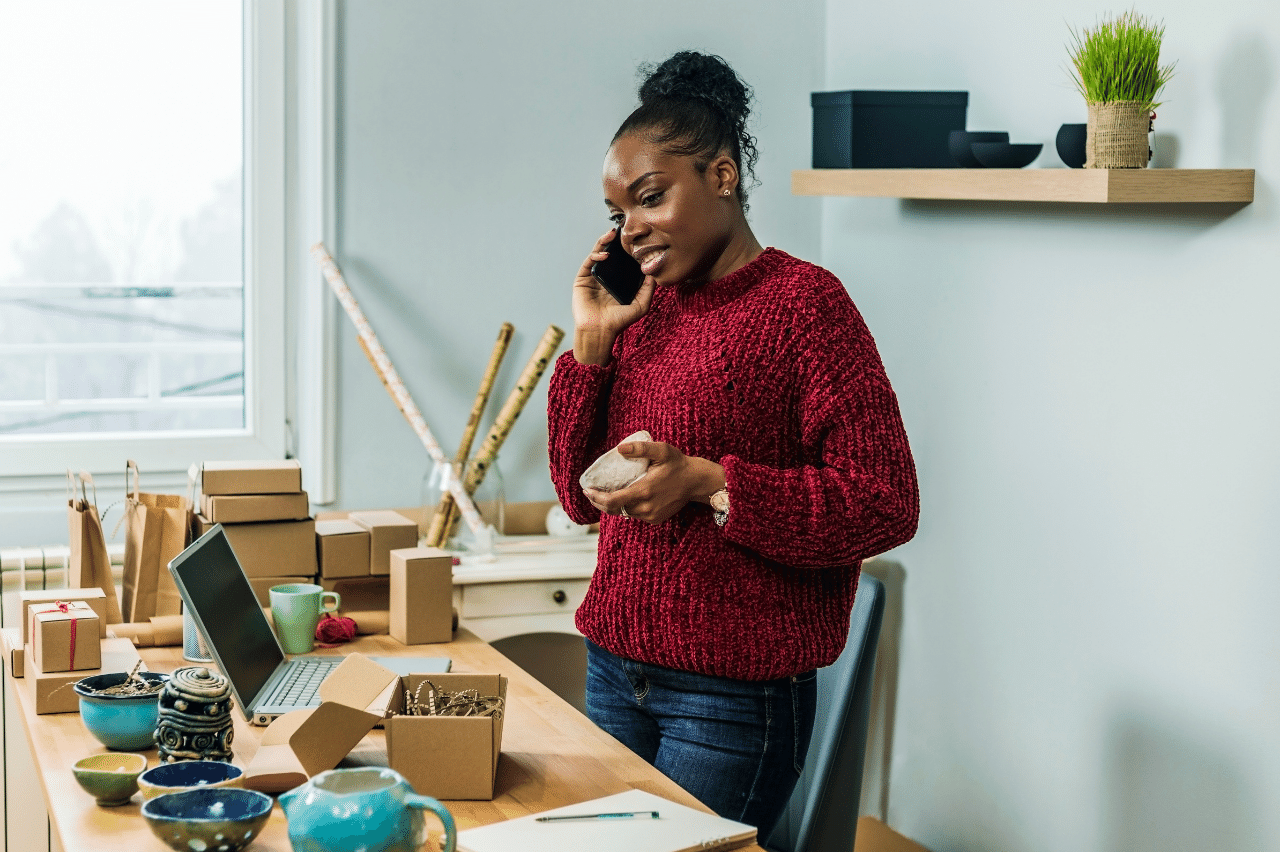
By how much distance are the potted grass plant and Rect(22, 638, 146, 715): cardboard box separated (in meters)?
1.57

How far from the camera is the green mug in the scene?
2039 mm

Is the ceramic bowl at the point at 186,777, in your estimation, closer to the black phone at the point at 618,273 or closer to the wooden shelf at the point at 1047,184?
the black phone at the point at 618,273

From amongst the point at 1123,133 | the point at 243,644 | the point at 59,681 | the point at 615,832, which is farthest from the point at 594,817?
the point at 1123,133

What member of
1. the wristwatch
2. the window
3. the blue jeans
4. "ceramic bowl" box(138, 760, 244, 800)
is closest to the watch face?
the wristwatch

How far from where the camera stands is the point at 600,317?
1.74m

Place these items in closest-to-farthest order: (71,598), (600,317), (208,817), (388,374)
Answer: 1. (208,817)
2. (600,317)
3. (71,598)
4. (388,374)

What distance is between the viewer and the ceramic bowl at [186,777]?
1.36m

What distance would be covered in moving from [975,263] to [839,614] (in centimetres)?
118

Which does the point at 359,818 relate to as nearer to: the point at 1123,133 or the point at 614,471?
the point at 614,471

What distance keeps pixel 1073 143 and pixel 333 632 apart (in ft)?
4.62

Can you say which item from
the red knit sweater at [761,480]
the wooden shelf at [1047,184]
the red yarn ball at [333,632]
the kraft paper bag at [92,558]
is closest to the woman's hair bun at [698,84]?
the red knit sweater at [761,480]

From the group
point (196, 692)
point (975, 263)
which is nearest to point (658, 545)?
point (196, 692)

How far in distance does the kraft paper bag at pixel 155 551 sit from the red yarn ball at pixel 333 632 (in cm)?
23

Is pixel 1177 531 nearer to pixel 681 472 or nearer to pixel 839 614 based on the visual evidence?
pixel 839 614
